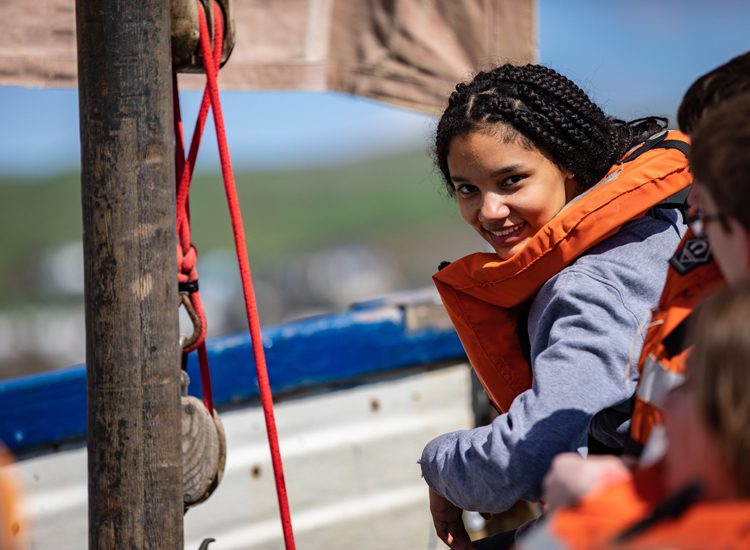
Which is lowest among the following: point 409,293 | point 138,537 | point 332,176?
point 138,537

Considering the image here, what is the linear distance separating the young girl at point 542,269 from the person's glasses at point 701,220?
1.00 feet

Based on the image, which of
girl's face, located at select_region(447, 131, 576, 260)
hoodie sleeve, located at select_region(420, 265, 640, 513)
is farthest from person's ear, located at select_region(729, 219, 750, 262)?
girl's face, located at select_region(447, 131, 576, 260)

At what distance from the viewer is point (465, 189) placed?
1.96 meters

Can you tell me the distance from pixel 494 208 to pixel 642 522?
0.96m

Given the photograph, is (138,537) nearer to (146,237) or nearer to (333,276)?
(146,237)

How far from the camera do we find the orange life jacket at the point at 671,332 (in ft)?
4.24

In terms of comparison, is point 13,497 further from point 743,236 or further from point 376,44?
point 743,236

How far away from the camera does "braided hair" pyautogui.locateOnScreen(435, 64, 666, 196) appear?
1889mm

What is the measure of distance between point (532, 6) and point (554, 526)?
2.81m

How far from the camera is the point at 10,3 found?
114 inches

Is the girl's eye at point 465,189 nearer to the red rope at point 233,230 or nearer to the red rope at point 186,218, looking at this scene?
the red rope at point 233,230

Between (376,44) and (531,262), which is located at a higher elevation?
(376,44)

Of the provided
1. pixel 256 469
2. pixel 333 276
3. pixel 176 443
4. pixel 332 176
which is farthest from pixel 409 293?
pixel 332 176

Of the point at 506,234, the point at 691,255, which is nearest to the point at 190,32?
the point at 506,234
